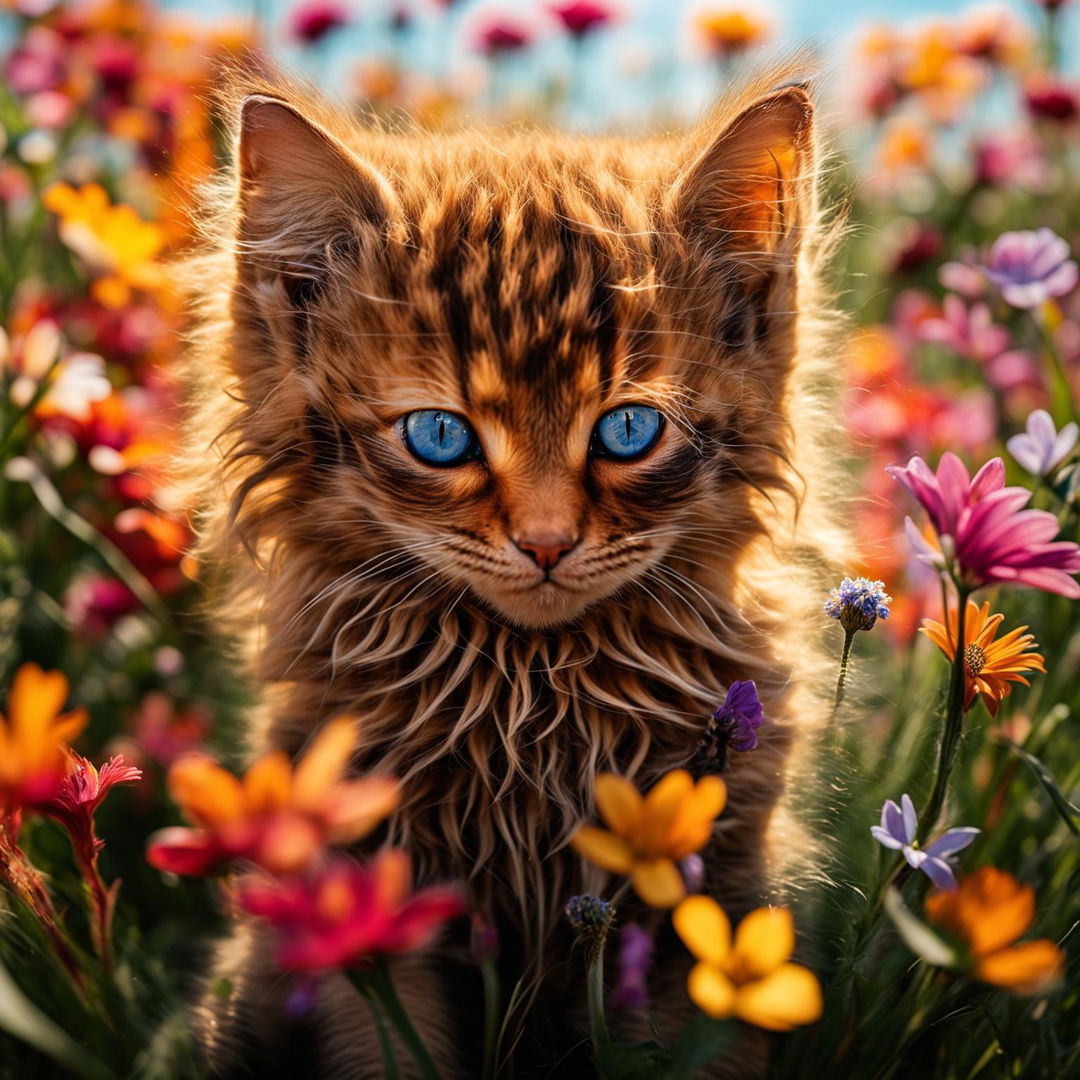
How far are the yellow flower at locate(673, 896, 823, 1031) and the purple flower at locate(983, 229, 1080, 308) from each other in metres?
1.21

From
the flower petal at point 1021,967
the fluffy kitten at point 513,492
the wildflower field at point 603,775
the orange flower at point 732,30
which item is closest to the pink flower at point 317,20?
the wildflower field at point 603,775

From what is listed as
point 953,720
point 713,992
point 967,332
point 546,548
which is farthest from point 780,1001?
point 967,332

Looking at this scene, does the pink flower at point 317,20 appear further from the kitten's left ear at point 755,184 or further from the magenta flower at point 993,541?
the magenta flower at point 993,541

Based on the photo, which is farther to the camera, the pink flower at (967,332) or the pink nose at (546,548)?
the pink flower at (967,332)

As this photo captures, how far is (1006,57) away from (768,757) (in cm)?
339

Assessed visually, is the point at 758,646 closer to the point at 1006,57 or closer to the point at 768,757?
the point at 768,757

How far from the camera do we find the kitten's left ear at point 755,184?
52.8 inches

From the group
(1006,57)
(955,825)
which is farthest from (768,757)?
(1006,57)

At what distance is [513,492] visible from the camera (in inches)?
47.9

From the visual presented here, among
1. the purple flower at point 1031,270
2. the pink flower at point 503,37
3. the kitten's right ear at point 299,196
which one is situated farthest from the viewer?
the pink flower at point 503,37

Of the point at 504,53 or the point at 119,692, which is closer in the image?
the point at 119,692

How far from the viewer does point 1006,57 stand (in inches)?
148

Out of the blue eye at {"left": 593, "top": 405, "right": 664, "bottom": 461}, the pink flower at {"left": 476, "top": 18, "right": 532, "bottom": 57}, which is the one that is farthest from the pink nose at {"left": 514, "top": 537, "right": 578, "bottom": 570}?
the pink flower at {"left": 476, "top": 18, "right": 532, "bottom": 57}

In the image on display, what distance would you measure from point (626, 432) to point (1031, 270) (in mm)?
826
